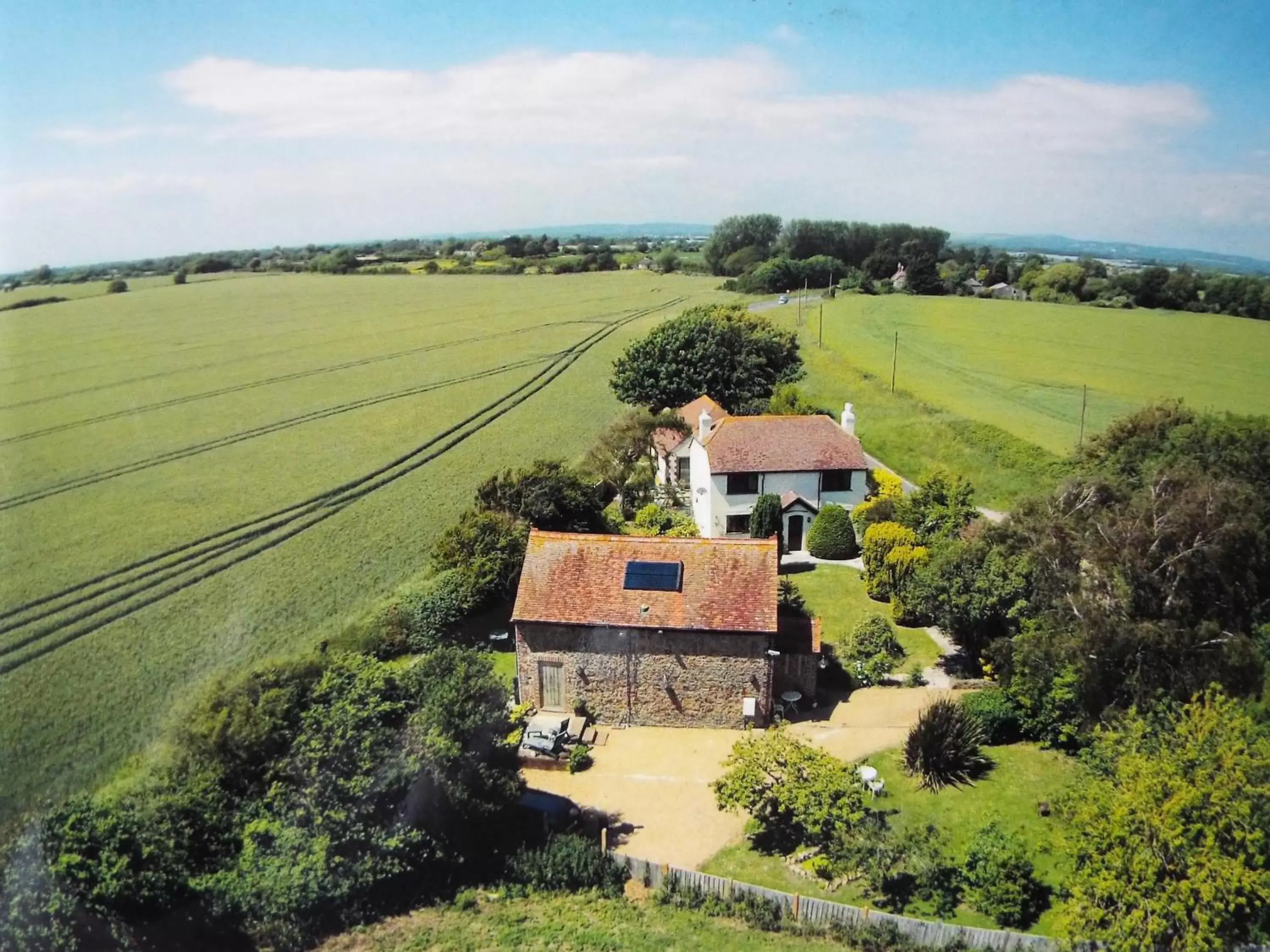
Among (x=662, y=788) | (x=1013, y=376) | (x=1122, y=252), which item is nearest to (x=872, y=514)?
(x=662, y=788)

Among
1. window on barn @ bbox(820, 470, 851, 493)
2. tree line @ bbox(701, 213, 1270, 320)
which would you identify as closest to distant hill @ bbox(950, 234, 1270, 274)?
tree line @ bbox(701, 213, 1270, 320)

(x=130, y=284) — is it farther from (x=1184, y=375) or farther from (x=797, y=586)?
(x=1184, y=375)

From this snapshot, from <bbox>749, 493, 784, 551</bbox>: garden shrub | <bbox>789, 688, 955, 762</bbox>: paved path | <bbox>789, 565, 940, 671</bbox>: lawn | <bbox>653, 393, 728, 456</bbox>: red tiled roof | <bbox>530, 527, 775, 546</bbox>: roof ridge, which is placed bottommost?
<bbox>789, 688, 955, 762</bbox>: paved path

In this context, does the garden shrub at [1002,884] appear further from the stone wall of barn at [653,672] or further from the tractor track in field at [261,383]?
the tractor track in field at [261,383]

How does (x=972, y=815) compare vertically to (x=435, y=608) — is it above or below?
below

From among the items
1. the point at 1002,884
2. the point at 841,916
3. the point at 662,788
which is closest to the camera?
the point at 841,916

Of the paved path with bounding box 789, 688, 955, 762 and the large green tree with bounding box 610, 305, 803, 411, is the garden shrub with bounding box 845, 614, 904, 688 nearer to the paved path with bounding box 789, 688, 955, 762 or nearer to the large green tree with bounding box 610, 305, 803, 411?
the paved path with bounding box 789, 688, 955, 762

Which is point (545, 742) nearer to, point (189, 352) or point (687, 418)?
point (189, 352)
